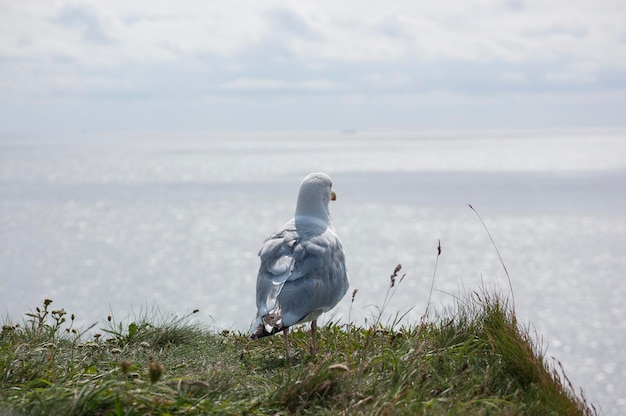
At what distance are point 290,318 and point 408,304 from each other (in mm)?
49520

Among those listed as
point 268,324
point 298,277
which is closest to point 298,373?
point 268,324

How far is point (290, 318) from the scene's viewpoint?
6398 millimetres

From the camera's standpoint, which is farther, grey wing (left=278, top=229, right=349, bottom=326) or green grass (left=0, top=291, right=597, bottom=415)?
grey wing (left=278, top=229, right=349, bottom=326)

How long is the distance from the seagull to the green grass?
0.41 m

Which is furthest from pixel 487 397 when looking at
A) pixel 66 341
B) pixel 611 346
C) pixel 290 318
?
pixel 611 346

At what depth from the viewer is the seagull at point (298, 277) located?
6.39m

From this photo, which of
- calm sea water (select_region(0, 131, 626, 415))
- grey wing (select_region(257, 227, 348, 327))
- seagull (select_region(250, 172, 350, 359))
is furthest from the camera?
calm sea water (select_region(0, 131, 626, 415))

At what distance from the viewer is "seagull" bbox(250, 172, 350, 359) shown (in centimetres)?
639

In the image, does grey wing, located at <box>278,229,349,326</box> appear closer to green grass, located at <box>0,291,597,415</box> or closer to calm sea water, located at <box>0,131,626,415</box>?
green grass, located at <box>0,291,597,415</box>

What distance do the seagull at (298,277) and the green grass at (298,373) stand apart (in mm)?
407

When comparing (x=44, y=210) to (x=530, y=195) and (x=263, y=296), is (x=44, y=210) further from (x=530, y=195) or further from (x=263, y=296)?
(x=263, y=296)

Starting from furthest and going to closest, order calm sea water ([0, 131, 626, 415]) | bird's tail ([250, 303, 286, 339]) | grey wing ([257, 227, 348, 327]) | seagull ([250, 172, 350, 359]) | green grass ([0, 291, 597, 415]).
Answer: calm sea water ([0, 131, 626, 415]) → grey wing ([257, 227, 348, 327]) → seagull ([250, 172, 350, 359]) → bird's tail ([250, 303, 286, 339]) → green grass ([0, 291, 597, 415])

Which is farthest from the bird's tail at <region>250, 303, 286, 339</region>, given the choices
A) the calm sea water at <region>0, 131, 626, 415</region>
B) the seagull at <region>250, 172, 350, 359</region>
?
the calm sea water at <region>0, 131, 626, 415</region>

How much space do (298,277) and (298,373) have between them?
1.40 m
